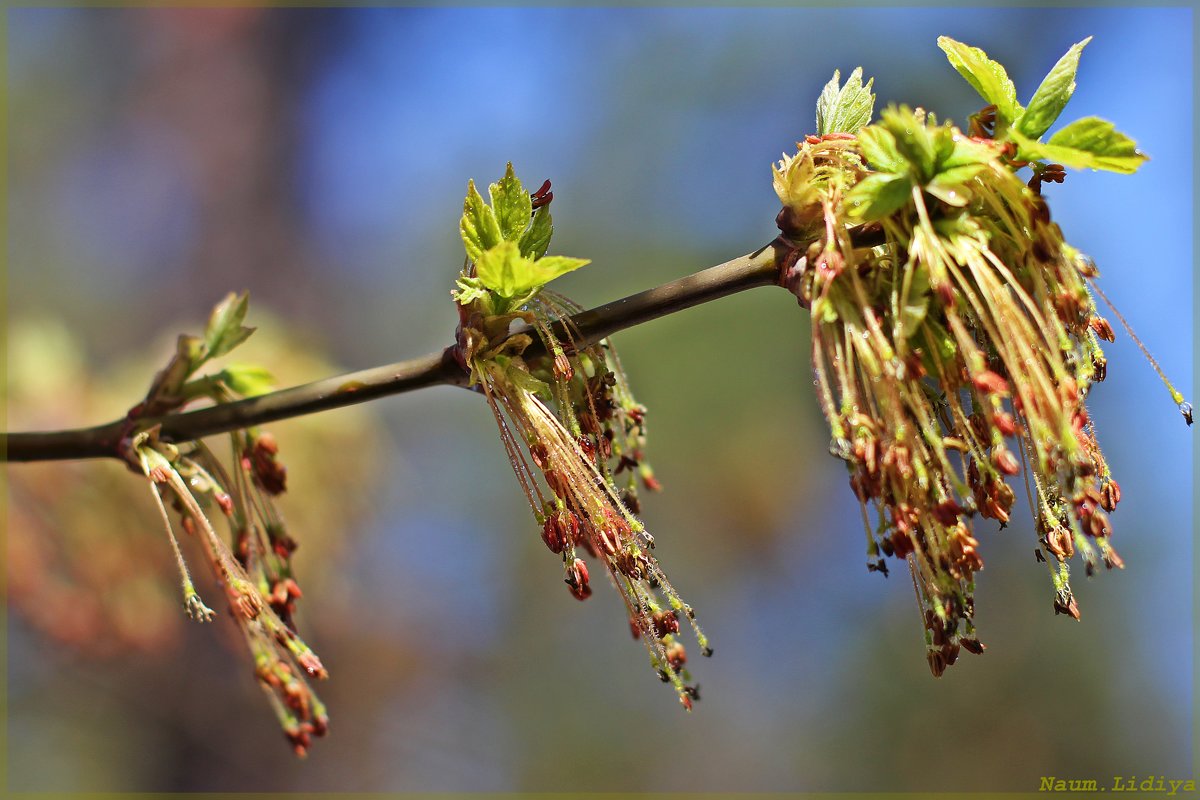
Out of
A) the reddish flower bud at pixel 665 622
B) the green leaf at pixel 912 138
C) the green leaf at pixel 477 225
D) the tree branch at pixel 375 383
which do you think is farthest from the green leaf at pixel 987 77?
the reddish flower bud at pixel 665 622

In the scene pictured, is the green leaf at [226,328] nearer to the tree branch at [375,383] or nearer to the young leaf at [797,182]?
the tree branch at [375,383]

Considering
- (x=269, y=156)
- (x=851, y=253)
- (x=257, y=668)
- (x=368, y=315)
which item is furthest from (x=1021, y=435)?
(x=269, y=156)

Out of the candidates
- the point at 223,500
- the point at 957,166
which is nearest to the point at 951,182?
the point at 957,166

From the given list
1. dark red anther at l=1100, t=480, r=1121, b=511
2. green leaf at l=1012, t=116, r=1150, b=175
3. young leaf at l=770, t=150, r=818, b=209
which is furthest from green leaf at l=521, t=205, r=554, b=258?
dark red anther at l=1100, t=480, r=1121, b=511

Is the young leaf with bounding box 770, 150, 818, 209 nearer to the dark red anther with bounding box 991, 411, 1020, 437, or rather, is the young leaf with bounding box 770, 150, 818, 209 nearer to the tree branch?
the tree branch

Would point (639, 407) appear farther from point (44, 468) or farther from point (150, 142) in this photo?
point (150, 142)

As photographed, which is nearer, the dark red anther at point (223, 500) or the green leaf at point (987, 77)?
the green leaf at point (987, 77)
